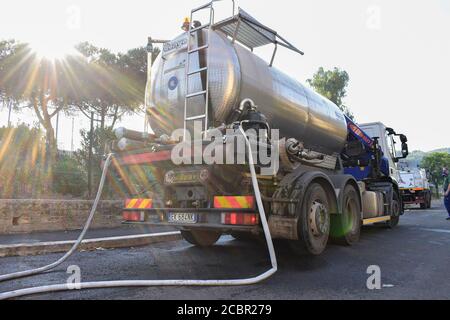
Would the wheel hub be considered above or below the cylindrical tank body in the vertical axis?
below

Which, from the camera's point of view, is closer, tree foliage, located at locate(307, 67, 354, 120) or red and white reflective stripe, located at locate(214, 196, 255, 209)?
red and white reflective stripe, located at locate(214, 196, 255, 209)

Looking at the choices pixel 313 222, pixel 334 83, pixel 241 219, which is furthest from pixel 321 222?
pixel 334 83

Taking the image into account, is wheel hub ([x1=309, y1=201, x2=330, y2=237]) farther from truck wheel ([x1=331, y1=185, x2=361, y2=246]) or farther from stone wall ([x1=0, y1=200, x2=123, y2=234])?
stone wall ([x1=0, y1=200, x2=123, y2=234])

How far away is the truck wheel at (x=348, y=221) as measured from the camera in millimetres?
5625

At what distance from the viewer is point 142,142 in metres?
4.87

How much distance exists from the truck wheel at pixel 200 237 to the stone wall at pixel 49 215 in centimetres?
407

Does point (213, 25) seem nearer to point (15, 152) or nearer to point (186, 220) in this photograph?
point (186, 220)

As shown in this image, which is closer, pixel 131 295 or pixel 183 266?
pixel 131 295

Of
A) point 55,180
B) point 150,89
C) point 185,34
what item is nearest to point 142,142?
point 150,89

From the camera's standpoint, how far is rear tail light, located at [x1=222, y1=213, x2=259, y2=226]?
388 cm

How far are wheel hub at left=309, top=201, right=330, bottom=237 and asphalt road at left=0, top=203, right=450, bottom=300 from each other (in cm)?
41

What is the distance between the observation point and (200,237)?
19.8 feet

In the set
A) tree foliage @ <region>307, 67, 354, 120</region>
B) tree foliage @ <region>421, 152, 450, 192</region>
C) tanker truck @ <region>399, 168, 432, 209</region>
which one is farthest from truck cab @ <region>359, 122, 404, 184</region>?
tree foliage @ <region>421, 152, 450, 192</region>
